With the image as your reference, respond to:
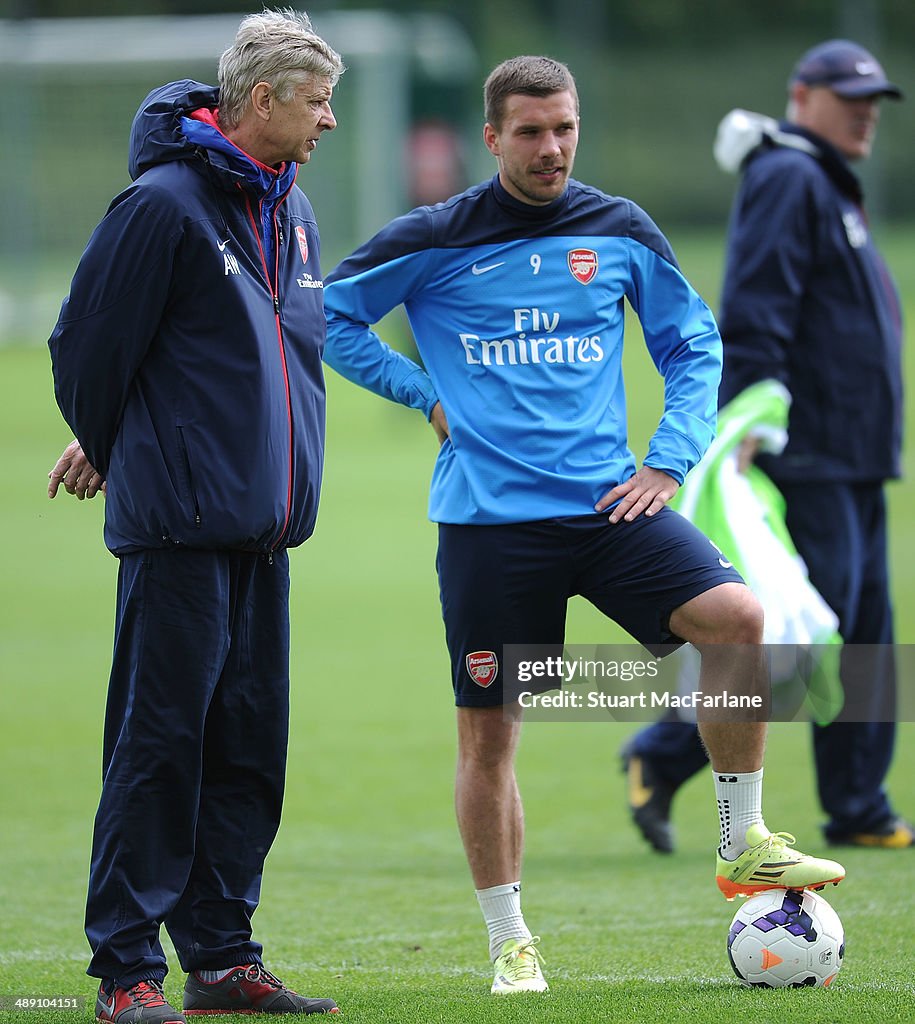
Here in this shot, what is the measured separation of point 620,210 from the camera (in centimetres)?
447

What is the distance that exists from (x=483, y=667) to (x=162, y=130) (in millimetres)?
1530

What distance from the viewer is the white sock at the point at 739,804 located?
163 inches

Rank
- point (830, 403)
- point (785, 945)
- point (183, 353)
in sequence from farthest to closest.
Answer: point (830, 403) → point (785, 945) → point (183, 353)

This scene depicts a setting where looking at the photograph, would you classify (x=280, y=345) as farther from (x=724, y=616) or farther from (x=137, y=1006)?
(x=137, y=1006)

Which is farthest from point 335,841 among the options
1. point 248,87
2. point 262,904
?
point 248,87

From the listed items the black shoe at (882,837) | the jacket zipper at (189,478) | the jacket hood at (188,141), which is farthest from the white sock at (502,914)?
the black shoe at (882,837)

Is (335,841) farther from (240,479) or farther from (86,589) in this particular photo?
(86,589)

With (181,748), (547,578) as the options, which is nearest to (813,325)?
(547,578)

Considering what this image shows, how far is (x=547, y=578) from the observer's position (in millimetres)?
4309

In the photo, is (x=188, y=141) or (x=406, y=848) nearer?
(x=188, y=141)

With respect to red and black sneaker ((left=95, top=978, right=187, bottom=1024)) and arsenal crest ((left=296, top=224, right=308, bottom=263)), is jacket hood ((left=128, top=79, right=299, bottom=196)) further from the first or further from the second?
red and black sneaker ((left=95, top=978, right=187, bottom=1024))

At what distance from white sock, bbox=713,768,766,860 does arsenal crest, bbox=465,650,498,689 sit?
24.2 inches

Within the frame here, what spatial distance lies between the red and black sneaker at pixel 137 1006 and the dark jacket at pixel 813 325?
10.8 feet

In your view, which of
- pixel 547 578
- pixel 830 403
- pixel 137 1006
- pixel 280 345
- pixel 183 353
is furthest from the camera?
pixel 830 403
